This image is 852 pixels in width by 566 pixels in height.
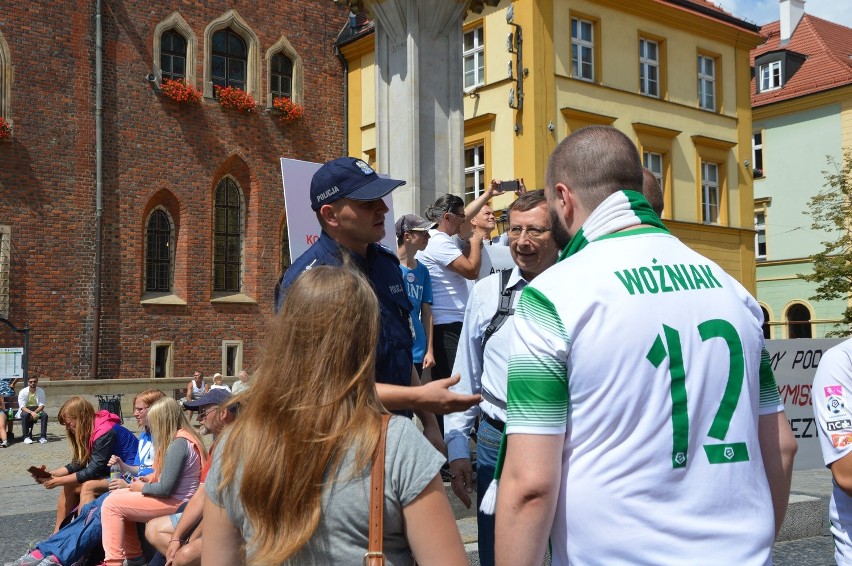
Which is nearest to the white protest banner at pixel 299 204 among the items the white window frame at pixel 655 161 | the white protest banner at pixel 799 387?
the white protest banner at pixel 799 387

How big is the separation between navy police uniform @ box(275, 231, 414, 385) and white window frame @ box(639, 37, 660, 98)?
1039 inches

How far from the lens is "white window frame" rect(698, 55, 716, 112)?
3000 centimetres

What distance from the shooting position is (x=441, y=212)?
651 centimetres

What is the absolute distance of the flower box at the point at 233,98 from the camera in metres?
24.9

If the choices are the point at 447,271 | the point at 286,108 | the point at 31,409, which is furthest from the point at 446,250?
the point at 286,108

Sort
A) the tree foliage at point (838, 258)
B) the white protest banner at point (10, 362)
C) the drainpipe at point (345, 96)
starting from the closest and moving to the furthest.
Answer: the white protest banner at point (10, 362)
the drainpipe at point (345, 96)
the tree foliage at point (838, 258)

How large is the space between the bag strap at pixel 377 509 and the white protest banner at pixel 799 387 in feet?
26.0

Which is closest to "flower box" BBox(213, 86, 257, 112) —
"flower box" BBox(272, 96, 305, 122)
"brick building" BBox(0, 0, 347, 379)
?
"brick building" BBox(0, 0, 347, 379)

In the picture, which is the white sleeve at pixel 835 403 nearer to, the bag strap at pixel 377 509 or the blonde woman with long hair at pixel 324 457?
the blonde woman with long hair at pixel 324 457

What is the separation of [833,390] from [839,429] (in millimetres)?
127

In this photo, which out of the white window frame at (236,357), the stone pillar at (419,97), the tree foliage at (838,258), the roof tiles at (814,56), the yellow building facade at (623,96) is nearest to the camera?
the stone pillar at (419,97)

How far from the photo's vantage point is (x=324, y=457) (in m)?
2.08

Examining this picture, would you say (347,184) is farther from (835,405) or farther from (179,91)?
(179,91)

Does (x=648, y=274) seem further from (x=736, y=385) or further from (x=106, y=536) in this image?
(x=106, y=536)
